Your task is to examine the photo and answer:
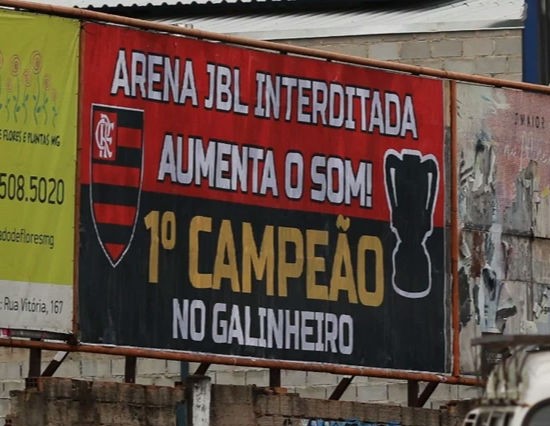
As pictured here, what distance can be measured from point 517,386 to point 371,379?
39.5ft

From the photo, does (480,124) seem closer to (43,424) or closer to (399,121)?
(399,121)

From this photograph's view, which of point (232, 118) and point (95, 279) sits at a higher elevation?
point (232, 118)

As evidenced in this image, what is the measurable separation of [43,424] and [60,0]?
15.1 m

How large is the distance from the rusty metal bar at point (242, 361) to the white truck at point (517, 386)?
5087 mm

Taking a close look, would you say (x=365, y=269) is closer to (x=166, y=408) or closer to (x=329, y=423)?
(x=329, y=423)

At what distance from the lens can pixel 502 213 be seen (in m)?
20.7

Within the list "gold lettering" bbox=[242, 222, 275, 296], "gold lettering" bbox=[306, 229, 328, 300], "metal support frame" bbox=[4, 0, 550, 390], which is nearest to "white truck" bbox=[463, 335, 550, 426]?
"metal support frame" bbox=[4, 0, 550, 390]

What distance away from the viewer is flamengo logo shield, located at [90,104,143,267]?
17.6 m

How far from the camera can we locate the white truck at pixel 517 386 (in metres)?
12.2

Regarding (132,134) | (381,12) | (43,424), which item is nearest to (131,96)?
(132,134)

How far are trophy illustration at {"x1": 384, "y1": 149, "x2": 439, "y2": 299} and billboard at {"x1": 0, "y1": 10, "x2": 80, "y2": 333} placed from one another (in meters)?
3.71

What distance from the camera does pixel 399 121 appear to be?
20.0 meters

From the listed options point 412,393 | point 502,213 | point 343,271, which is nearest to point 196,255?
point 343,271

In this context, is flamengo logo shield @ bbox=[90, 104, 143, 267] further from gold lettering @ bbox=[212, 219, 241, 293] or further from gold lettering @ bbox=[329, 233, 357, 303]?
gold lettering @ bbox=[329, 233, 357, 303]
